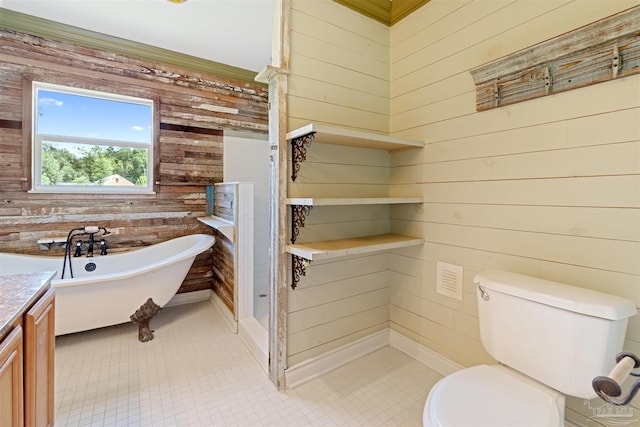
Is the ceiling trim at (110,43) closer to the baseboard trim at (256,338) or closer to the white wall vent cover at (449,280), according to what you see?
the baseboard trim at (256,338)

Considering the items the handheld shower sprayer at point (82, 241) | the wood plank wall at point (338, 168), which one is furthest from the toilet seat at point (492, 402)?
the handheld shower sprayer at point (82, 241)

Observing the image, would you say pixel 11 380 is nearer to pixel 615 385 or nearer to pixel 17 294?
pixel 17 294

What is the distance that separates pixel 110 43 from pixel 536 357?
3.86m

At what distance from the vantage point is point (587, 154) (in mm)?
1270

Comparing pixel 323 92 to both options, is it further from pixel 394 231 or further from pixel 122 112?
pixel 122 112

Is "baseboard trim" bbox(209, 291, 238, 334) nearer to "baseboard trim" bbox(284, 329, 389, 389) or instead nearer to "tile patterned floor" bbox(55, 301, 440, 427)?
"tile patterned floor" bbox(55, 301, 440, 427)

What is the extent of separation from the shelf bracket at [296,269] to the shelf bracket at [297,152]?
485 millimetres

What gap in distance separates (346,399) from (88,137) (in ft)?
10.3

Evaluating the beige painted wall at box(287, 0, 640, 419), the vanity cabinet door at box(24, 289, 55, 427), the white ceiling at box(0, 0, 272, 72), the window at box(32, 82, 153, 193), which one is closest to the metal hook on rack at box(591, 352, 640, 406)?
the beige painted wall at box(287, 0, 640, 419)

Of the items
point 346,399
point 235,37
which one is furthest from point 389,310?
point 235,37

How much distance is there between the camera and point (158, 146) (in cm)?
293

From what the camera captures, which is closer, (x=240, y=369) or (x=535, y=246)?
(x=535, y=246)

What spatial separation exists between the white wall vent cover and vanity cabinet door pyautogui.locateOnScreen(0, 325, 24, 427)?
1.98 meters

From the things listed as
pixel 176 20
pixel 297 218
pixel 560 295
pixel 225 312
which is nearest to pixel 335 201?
pixel 297 218
